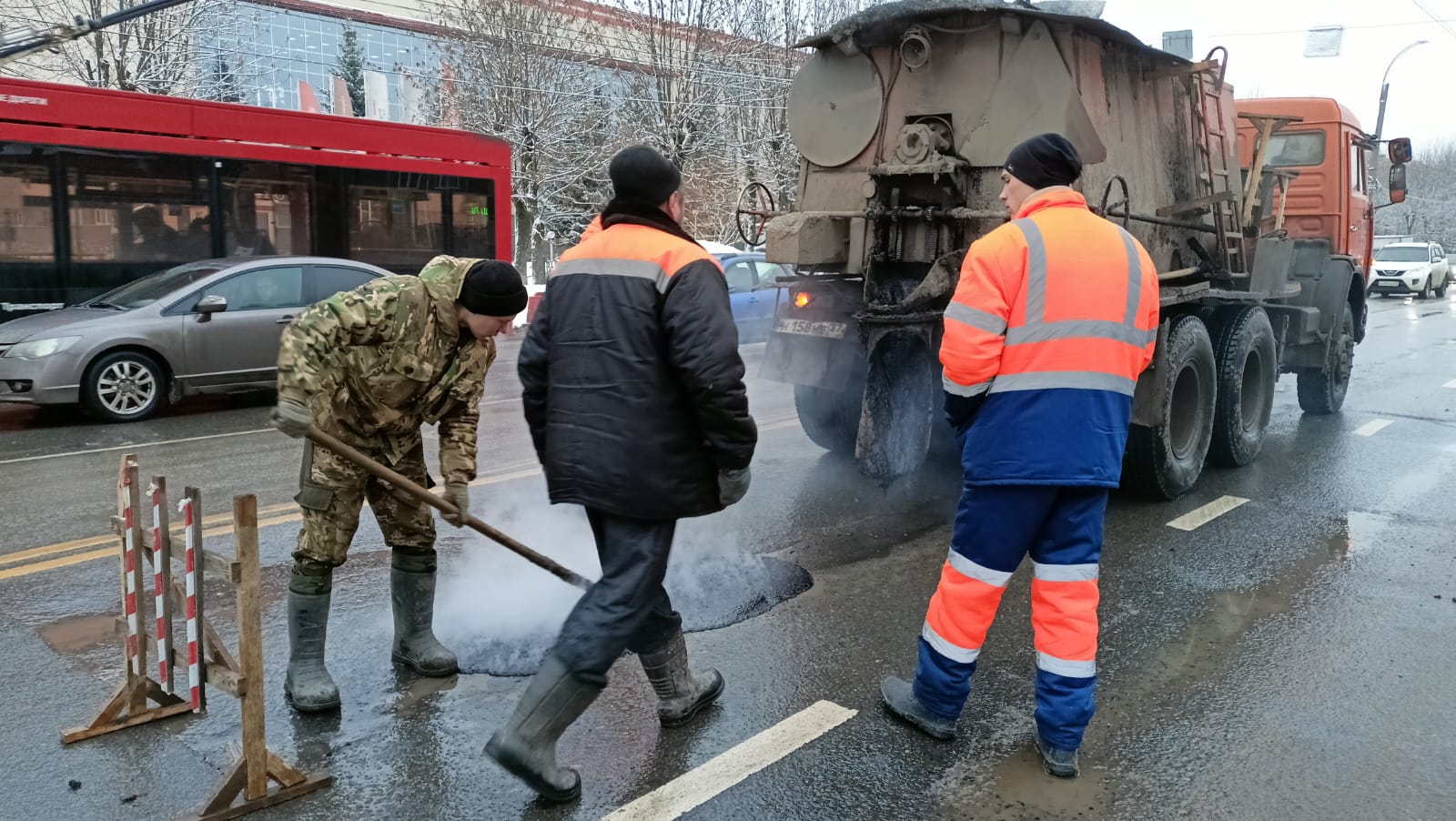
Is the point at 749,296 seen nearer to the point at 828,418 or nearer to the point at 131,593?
the point at 828,418

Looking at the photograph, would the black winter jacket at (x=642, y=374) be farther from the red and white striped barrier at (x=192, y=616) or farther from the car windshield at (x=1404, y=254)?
the car windshield at (x=1404, y=254)

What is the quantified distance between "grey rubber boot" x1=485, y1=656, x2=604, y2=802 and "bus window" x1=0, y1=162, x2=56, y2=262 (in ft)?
33.3

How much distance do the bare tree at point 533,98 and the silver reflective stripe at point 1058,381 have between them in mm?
22115

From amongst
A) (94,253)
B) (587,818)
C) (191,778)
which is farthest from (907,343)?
(94,253)

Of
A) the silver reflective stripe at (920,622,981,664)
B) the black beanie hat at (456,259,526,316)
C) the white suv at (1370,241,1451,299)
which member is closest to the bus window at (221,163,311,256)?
the black beanie hat at (456,259,526,316)

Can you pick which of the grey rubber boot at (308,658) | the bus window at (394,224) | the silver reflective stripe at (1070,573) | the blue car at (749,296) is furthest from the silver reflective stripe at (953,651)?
the blue car at (749,296)

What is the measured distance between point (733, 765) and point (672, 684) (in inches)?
15.0

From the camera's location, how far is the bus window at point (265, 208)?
484 inches

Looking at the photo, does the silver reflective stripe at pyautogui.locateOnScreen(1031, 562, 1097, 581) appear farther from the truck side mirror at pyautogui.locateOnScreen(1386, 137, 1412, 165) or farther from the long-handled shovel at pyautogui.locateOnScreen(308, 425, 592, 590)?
the truck side mirror at pyautogui.locateOnScreen(1386, 137, 1412, 165)

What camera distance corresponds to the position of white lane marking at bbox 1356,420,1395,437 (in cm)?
944

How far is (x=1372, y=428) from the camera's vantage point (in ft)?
31.9

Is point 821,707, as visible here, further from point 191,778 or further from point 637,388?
point 191,778

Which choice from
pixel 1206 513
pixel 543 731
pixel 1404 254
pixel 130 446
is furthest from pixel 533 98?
pixel 1404 254

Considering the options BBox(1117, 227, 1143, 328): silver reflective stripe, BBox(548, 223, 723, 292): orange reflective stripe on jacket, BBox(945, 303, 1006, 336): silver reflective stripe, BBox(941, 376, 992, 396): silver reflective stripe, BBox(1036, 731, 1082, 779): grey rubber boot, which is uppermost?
BBox(548, 223, 723, 292): orange reflective stripe on jacket
